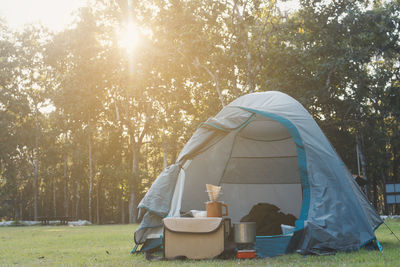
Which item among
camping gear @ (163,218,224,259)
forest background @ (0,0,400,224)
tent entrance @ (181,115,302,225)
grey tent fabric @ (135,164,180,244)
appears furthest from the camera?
forest background @ (0,0,400,224)

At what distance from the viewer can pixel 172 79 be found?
18797mm

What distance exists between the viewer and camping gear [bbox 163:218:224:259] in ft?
14.6

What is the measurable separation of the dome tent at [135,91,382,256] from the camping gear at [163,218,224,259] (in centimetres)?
58

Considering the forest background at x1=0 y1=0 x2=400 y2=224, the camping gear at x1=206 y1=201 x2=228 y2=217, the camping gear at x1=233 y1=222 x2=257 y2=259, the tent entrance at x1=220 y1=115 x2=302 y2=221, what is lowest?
the camping gear at x1=233 y1=222 x2=257 y2=259

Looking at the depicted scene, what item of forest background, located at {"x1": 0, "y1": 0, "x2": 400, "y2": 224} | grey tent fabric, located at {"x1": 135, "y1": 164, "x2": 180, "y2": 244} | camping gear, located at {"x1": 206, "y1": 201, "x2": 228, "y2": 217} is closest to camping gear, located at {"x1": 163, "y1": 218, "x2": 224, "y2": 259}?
camping gear, located at {"x1": 206, "y1": 201, "x2": 228, "y2": 217}

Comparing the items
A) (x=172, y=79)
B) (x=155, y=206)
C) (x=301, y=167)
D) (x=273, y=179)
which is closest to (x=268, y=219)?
(x=301, y=167)

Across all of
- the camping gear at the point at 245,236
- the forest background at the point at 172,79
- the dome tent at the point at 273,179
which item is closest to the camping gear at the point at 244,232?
the camping gear at the point at 245,236

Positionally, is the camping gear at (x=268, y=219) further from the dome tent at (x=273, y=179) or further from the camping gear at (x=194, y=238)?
the camping gear at (x=194, y=238)

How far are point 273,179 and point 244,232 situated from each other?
2.54 metres

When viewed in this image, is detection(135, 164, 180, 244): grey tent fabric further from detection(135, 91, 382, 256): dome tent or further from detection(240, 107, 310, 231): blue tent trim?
detection(240, 107, 310, 231): blue tent trim

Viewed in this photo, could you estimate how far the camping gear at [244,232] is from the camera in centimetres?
456

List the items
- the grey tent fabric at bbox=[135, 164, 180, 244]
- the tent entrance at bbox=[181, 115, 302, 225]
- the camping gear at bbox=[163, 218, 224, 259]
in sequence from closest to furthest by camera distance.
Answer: the camping gear at bbox=[163, 218, 224, 259], the grey tent fabric at bbox=[135, 164, 180, 244], the tent entrance at bbox=[181, 115, 302, 225]

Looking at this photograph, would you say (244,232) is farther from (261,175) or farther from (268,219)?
(261,175)

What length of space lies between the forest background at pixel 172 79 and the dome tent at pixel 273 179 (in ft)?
24.9
